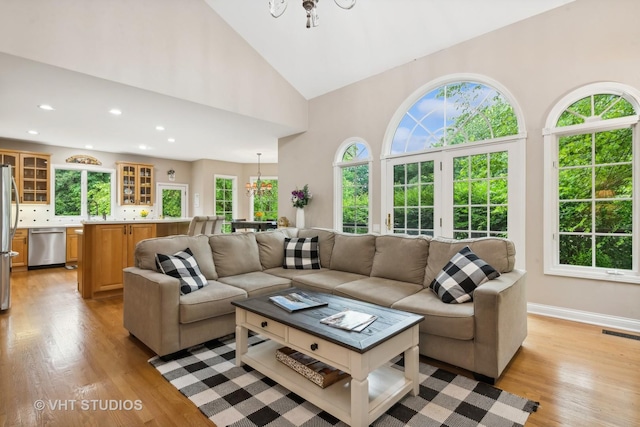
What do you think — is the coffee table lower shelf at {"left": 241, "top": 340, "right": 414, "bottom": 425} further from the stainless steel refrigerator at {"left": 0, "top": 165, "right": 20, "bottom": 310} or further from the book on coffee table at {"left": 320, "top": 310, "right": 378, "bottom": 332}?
the stainless steel refrigerator at {"left": 0, "top": 165, "right": 20, "bottom": 310}

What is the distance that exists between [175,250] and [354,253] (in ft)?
5.94

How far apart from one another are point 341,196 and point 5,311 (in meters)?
4.51

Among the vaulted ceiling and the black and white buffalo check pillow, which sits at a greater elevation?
the vaulted ceiling

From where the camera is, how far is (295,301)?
2.29 m

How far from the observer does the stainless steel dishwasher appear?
6.25 m

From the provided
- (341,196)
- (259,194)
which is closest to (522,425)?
(341,196)

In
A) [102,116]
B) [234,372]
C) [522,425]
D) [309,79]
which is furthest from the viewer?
[309,79]

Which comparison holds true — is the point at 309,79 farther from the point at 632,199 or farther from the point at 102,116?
the point at 632,199

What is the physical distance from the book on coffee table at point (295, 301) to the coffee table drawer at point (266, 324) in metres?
0.12

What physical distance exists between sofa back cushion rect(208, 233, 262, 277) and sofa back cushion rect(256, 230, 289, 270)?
2.9 inches

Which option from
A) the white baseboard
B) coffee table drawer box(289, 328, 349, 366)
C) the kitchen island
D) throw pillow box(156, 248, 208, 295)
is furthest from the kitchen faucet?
Result: the white baseboard

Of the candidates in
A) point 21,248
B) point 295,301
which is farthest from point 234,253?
point 21,248

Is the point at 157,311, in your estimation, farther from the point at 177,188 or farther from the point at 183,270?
the point at 177,188

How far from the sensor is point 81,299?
13.6ft
